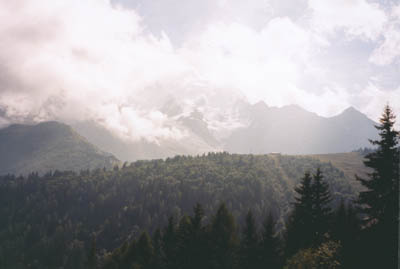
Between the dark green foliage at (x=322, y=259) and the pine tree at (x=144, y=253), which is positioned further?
the pine tree at (x=144, y=253)

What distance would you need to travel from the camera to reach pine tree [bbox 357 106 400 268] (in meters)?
22.0

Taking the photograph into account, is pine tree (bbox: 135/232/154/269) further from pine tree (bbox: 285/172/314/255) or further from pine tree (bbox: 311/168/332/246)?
pine tree (bbox: 311/168/332/246)

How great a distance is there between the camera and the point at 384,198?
2444 centimetres

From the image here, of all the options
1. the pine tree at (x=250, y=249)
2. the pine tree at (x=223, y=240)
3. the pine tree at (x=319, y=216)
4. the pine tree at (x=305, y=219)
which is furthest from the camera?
the pine tree at (x=250, y=249)

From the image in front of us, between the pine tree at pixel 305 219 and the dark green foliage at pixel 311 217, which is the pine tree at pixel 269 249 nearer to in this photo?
the pine tree at pixel 305 219

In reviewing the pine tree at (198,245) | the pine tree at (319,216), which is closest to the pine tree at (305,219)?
the pine tree at (319,216)

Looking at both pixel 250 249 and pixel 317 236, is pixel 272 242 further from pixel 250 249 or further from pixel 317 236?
pixel 317 236

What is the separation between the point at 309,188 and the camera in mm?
36781

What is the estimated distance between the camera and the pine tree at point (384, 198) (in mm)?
22047

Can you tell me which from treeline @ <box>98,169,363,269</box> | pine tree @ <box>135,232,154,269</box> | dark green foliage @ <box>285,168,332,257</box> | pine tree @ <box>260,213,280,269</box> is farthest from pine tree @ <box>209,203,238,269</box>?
pine tree @ <box>135,232,154,269</box>

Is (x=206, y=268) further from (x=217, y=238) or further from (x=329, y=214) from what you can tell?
(x=329, y=214)

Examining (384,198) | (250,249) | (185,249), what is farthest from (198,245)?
(384,198)

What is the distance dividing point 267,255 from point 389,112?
33198 millimetres

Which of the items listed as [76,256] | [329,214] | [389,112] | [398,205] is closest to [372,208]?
[398,205]
